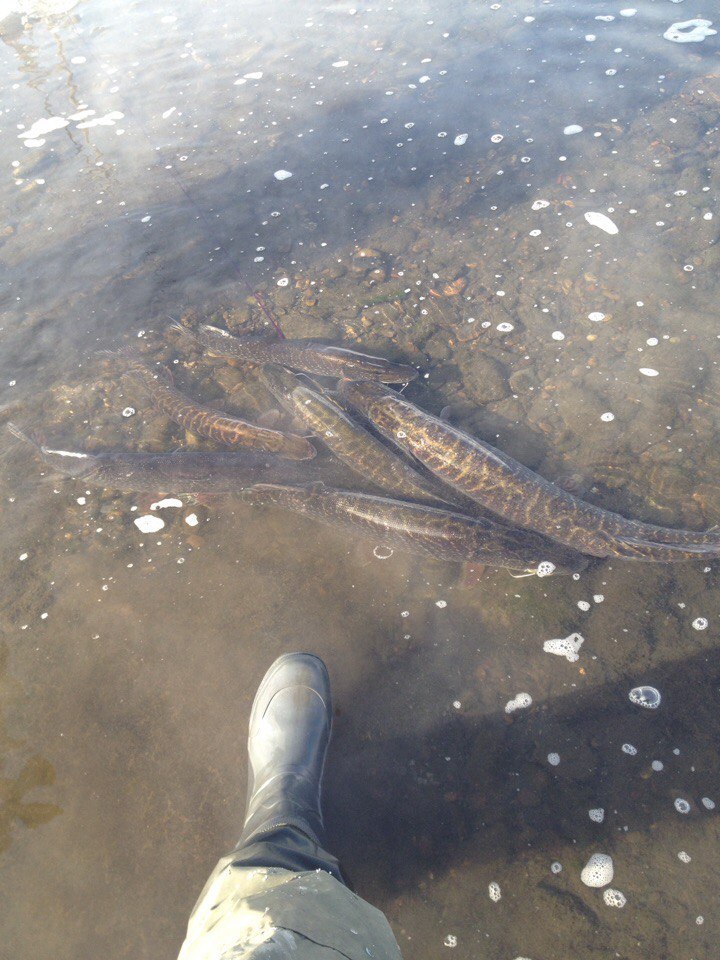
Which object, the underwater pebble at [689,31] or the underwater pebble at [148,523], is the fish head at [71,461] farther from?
the underwater pebble at [689,31]

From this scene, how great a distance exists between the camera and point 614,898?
3076mm

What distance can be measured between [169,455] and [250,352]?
162 centimetres

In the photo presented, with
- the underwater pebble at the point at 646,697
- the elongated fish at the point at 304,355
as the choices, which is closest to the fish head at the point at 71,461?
the elongated fish at the point at 304,355

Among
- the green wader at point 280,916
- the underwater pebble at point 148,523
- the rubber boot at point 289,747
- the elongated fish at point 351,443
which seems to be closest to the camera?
the green wader at point 280,916

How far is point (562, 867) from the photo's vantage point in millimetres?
3195

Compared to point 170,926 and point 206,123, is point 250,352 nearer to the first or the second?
point 170,926

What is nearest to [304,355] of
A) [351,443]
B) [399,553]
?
[351,443]

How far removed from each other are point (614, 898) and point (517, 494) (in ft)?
8.77

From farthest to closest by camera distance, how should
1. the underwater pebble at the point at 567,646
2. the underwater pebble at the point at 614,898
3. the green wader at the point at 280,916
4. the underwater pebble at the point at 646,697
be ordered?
1. the underwater pebble at the point at 567,646
2. the underwater pebble at the point at 646,697
3. the underwater pebble at the point at 614,898
4. the green wader at the point at 280,916

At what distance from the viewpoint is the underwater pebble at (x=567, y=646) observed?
12.8 feet

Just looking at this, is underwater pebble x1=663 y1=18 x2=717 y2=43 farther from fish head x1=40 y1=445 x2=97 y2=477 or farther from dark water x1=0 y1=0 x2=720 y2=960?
fish head x1=40 y1=445 x2=97 y2=477

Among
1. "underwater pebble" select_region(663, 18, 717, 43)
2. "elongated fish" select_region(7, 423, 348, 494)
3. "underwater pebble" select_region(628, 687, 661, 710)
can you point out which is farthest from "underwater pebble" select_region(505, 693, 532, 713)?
"underwater pebble" select_region(663, 18, 717, 43)

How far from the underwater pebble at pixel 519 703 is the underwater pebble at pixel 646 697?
0.67 m

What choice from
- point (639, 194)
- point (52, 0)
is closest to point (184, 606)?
point (639, 194)
